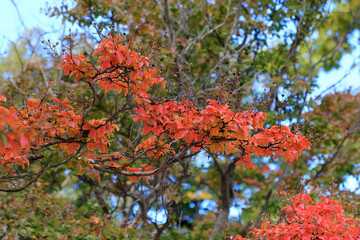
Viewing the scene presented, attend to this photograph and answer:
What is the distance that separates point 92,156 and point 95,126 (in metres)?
0.28

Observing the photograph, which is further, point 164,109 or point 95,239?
point 95,239

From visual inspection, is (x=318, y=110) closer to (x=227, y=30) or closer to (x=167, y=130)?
(x=227, y=30)

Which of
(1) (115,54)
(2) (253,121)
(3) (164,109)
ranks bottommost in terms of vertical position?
(2) (253,121)

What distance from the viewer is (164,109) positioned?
2680 millimetres

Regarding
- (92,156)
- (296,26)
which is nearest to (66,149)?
(92,156)

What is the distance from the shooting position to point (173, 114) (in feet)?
9.05

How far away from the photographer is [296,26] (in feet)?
19.1

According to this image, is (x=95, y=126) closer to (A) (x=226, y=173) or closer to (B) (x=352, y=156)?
(A) (x=226, y=173)

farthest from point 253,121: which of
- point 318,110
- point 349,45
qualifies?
point 349,45

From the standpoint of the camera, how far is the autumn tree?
8.47 feet

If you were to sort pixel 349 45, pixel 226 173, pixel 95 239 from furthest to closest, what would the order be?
1. pixel 349 45
2. pixel 226 173
3. pixel 95 239

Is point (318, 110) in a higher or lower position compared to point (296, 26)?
lower

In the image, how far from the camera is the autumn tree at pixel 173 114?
258cm

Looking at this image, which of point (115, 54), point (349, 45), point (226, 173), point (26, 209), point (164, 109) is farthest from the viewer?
point (349, 45)
